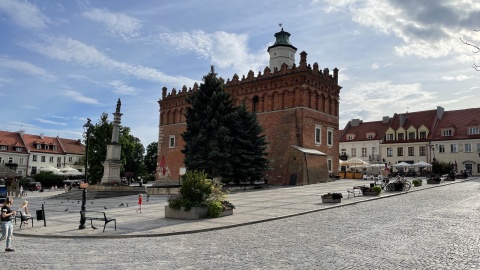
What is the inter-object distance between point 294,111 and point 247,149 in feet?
27.1

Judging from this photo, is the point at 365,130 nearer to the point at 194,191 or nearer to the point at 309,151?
the point at 309,151

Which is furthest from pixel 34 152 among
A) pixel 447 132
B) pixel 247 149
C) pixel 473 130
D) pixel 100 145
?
pixel 473 130

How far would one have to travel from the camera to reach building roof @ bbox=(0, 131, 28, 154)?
2552 inches

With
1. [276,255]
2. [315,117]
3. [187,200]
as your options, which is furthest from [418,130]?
[276,255]

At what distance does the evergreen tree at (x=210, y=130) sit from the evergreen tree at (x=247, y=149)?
757 mm

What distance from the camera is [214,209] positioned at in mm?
15578

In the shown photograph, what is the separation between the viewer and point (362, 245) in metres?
9.66

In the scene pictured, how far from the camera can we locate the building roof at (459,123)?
178ft

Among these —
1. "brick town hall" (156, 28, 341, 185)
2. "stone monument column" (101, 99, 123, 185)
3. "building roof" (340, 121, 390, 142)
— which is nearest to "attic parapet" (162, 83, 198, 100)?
"brick town hall" (156, 28, 341, 185)

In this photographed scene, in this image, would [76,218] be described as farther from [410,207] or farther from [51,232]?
[410,207]

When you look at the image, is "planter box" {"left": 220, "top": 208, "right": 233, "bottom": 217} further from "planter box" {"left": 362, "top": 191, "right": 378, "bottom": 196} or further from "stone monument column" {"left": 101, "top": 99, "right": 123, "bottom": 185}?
"stone monument column" {"left": 101, "top": 99, "right": 123, "bottom": 185}

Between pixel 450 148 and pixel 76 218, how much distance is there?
5336 centimetres

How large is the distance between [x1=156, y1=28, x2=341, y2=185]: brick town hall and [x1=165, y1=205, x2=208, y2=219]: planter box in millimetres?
20794

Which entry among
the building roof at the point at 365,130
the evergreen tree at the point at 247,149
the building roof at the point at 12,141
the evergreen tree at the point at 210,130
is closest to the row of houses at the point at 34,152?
the building roof at the point at 12,141
